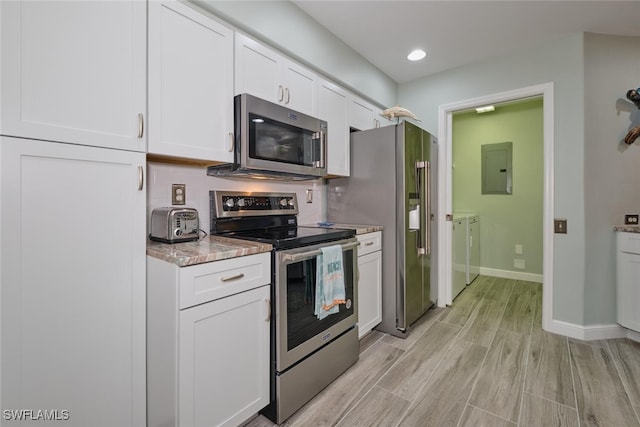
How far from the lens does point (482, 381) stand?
1840 mm

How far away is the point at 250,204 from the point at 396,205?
118 centimetres

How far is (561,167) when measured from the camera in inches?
97.5

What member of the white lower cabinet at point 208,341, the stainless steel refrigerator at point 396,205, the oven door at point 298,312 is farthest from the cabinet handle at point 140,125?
the stainless steel refrigerator at point 396,205

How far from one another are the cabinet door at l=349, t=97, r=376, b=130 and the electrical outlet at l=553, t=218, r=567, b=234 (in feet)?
6.01

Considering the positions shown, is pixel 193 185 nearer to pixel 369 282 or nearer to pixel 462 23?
pixel 369 282

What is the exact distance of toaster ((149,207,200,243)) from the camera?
1.48 m

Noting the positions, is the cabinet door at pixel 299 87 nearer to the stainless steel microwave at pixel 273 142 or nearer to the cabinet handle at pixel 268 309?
the stainless steel microwave at pixel 273 142

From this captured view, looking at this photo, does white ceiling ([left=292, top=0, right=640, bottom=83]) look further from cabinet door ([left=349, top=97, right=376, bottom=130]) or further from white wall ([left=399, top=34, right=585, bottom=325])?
cabinet door ([left=349, top=97, right=376, bottom=130])

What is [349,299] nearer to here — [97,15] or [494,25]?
[97,15]

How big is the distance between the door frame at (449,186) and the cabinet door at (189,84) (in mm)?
2323

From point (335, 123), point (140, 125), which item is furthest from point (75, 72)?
point (335, 123)

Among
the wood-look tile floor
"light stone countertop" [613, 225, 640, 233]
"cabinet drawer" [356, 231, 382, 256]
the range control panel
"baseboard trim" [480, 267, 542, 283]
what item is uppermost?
the range control panel

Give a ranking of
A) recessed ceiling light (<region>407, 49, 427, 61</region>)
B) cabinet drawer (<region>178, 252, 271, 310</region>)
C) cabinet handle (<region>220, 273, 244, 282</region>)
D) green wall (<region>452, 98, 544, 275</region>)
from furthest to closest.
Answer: green wall (<region>452, 98, 544, 275</region>) < recessed ceiling light (<region>407, 49, 427, 61</region>) < cabinet handle (<region>220, 273, 244, 282</region>) < cabinet drawer (<region>178, 252, 271, 310</region>)

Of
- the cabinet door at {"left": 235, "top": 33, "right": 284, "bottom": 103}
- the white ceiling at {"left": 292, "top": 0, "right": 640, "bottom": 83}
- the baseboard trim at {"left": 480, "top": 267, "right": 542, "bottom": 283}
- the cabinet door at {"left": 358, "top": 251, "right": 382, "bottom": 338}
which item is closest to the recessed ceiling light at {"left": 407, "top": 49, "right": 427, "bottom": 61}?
the white ceiling at {"left": 292, "top": 0, "right": 640, "bottom": 83}
